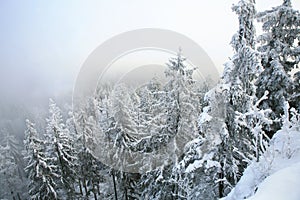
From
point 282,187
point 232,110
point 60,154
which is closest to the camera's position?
point 282,187

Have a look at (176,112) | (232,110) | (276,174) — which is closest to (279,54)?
(232,110)

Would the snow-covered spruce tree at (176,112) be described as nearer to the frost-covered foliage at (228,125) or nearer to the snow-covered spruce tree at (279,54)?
the frost-covered foliage at (228,125)

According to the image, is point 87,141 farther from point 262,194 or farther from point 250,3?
point 262,194

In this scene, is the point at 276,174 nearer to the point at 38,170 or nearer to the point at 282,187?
the point at 282,187

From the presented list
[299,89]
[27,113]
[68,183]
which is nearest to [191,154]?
[299,89]

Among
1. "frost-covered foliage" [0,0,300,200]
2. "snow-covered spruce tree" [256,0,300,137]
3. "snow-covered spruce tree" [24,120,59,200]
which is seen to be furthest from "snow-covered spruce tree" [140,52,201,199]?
→ "snow-covered spruce tree" [24,120,59,200]

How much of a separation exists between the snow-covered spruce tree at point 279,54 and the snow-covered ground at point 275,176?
427 centimetres

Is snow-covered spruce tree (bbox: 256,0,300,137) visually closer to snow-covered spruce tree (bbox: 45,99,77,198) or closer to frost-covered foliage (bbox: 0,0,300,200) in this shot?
frost-covered foliage (bbox: 0,0,300,200)

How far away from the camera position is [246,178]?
6.14 m

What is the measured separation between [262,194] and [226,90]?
5.59 metres

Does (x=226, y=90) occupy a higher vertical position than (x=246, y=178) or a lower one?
higher

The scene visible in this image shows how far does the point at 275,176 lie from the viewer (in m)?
4.73

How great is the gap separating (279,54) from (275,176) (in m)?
8.77

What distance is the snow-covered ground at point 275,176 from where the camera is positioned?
4.13m
